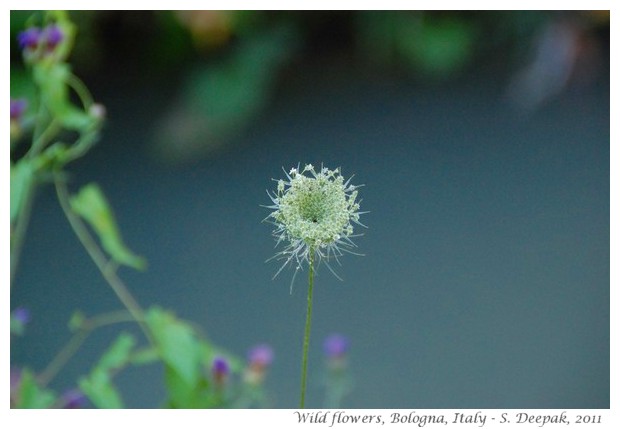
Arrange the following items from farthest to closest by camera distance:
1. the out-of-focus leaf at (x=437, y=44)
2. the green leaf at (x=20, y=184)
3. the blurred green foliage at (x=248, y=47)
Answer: the out-of-focus leaf at (x=437, y=44)
the blurred green foliage at (x=248, y=47)
the green leaf at (x=20, y=184)

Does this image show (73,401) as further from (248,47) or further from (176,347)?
(248,47)

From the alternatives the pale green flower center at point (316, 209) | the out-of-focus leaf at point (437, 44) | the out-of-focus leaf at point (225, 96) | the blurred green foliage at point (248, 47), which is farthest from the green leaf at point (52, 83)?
the out-of-focus leaf at point (437, 44)

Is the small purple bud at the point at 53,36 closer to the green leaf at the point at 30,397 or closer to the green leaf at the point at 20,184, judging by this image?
the green leaf at the point at 20,184

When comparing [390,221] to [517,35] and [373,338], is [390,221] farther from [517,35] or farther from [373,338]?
[517,35]

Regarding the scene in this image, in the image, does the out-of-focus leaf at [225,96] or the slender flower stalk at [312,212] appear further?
the out-of-focus leaf at [225,96]

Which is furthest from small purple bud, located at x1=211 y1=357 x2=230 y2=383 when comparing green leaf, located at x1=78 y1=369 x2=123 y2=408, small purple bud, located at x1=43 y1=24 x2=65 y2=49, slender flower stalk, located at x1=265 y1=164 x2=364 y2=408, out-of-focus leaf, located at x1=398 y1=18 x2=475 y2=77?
out-of-focus leaf, located at x1=398 y1=18 x2=475 y2=77
